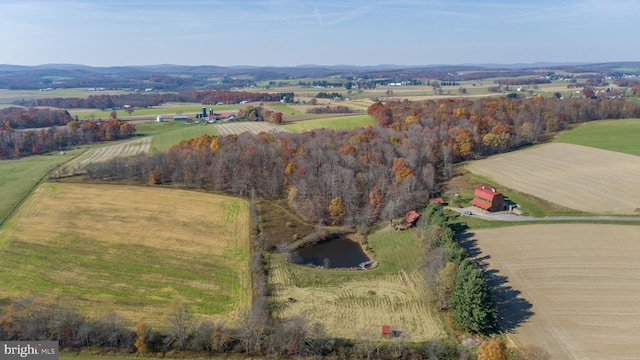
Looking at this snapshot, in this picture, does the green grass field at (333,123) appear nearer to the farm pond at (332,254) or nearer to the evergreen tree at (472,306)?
the farm pond at (332,254)

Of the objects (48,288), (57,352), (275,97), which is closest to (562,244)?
(57,352)

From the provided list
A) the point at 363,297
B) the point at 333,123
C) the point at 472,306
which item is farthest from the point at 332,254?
the point at 333,123

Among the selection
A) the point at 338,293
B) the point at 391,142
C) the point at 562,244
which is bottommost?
the point at 338,293

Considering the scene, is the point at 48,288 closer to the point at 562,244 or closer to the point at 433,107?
the point at 562,244

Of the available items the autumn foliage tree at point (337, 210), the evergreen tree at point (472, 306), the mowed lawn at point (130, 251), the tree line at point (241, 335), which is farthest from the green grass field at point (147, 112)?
the evergreen tree at point (472, 306)

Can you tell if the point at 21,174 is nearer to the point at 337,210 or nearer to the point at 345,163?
the point at 345,163
